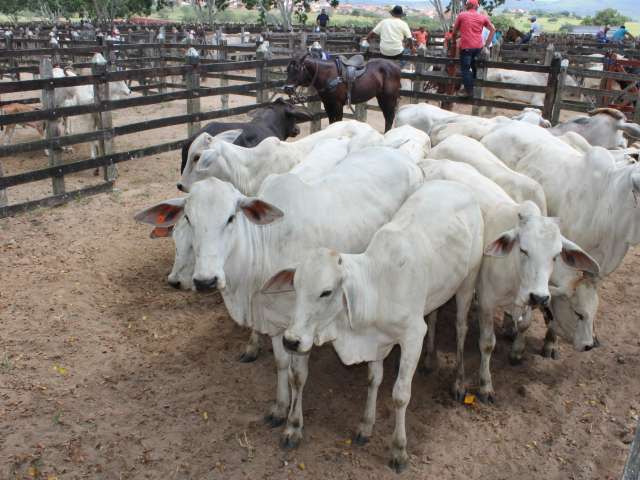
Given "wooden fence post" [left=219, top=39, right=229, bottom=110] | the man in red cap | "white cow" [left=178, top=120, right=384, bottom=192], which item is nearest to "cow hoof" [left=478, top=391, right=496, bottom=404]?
"white cow" [left=178, top=120, right=384, bottom=192]

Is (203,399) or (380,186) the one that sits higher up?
(380,186)

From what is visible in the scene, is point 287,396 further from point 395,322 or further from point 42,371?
point 42,371

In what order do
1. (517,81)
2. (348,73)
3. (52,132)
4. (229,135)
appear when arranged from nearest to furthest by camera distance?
(229,135) < (52,132) < (348,73) < (517,81)

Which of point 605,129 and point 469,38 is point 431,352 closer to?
point 605,129

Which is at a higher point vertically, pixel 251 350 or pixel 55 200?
pixel 55 200

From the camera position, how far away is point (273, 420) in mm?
4078

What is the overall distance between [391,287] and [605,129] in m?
4.85

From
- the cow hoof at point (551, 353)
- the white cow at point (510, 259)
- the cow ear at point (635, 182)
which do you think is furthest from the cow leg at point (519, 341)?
the cow ear at point (635, 182)

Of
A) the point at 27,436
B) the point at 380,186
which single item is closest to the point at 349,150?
the point at 380,186

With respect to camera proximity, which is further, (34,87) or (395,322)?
(34,87)

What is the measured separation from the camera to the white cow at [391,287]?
3.29 metres

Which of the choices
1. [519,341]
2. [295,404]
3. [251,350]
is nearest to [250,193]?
[251,350]

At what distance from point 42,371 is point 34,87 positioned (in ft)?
14.0

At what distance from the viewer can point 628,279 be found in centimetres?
634
